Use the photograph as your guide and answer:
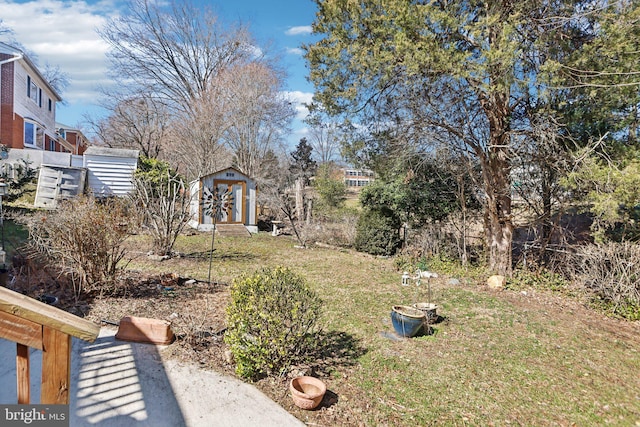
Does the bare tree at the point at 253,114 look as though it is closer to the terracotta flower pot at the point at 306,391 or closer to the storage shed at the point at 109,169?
the storage shed at the point at 109,169

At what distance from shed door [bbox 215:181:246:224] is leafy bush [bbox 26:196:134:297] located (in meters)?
8.81

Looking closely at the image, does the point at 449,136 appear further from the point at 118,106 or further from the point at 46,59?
the point at 46,59

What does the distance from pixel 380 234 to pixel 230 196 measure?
19.6 feet

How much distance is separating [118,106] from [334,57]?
16.3 meters

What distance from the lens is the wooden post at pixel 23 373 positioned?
147cm

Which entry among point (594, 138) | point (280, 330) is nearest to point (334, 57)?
point (594, 138)

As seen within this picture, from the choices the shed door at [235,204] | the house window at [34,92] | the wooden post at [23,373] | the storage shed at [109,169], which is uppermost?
the house window at [34,92]

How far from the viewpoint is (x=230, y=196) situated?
13688 millimetres

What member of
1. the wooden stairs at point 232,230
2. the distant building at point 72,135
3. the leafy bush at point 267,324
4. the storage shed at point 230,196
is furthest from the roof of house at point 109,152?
the distant building at point 72,135

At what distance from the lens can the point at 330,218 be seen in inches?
574

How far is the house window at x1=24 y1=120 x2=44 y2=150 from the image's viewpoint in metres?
18.4

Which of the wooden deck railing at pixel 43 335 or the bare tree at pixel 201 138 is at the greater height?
the bare tree at pixel 201 138

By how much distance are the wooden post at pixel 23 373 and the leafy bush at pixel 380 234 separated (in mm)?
9941

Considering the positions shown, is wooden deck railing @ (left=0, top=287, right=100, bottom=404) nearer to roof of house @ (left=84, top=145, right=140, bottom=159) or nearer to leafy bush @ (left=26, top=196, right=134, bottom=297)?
leafy bush @ (left=26, top=196, right=134, bottom=297)
